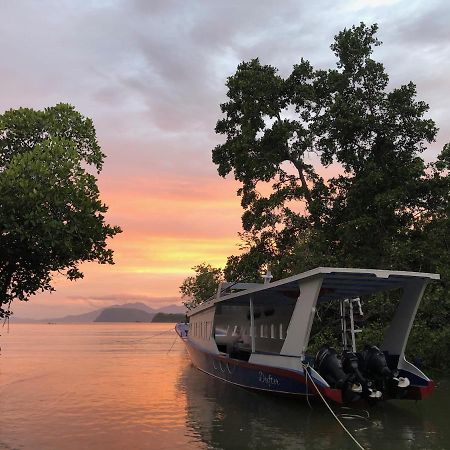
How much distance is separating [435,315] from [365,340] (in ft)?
11.7

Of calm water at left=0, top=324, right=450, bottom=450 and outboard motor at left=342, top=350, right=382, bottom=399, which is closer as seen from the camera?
calm water at left=0, top=324, right=450, bottom=450

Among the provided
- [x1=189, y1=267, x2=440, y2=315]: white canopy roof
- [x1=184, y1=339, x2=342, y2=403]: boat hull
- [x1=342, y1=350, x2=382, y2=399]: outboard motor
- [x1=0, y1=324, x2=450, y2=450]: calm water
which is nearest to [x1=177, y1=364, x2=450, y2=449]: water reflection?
[x1=0, y1=324, x2=450, y2=450]: calm water

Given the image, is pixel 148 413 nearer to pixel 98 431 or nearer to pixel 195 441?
pixel 98 431

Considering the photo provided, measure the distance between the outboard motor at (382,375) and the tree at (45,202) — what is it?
814cm

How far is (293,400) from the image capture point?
15586 mm

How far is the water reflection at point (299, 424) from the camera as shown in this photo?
1120 cm

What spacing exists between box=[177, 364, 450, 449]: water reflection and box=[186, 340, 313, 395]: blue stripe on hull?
0.57 m

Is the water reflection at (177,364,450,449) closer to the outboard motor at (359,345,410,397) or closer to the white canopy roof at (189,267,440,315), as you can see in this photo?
the outboard motor at (359,345,410,397)

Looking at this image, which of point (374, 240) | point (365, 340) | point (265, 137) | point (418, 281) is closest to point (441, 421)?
point (418, 281)

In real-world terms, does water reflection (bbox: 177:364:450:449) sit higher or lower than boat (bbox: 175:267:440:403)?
lower

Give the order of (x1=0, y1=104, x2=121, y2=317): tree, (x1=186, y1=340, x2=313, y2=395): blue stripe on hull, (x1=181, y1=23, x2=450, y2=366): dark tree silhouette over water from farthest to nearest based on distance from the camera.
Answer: (x1=181, y1=23, x2=450, y2=366): dark tree silhouette over water
(x1=186, y1=340, x2=313, y2=395): blue stripe on hull
(x1=0, y1=104, x2=121, y2=317): tree

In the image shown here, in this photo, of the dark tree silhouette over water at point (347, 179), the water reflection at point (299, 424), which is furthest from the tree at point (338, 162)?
the water reflection at point (299, 424)

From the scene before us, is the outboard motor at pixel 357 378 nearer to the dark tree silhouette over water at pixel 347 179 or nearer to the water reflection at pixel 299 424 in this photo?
the water reflection at pixel 299 424

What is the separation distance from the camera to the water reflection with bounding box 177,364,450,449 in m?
11.2
